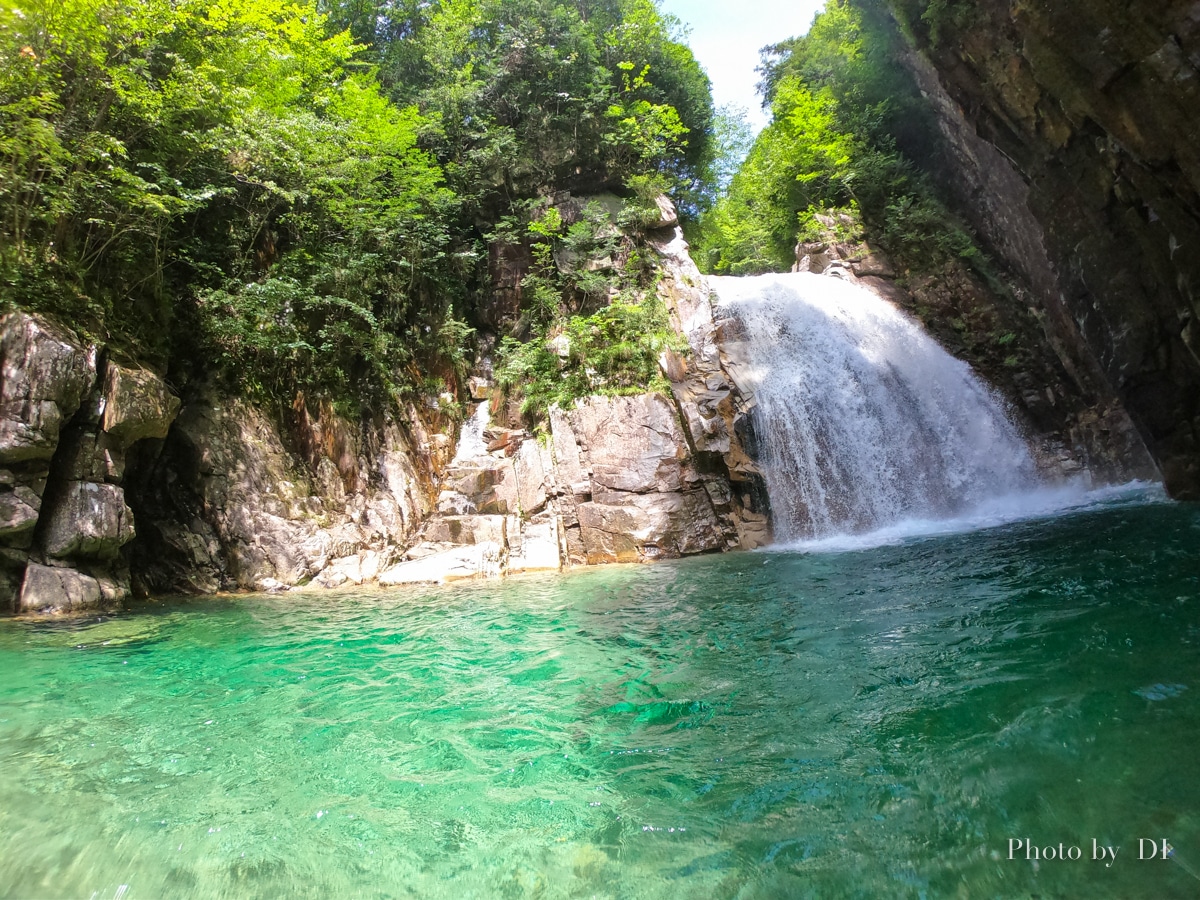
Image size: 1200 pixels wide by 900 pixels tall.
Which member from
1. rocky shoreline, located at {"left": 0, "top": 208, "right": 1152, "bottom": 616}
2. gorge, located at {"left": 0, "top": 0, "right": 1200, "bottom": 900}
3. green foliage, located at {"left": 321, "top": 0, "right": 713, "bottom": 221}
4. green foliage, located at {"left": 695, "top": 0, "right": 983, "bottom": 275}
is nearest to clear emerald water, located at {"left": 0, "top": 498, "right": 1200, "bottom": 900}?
gorge, located at {"left": 0, "top": 0, "right": 1200, "bottom": 900}

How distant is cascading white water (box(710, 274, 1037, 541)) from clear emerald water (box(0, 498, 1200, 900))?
6123 mm

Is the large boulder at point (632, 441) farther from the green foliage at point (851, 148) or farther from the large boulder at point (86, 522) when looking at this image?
the green foliage at point (851, 148)

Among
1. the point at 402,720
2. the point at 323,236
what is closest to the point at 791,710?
the point at 402,720

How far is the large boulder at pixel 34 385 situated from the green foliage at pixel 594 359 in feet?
27.1

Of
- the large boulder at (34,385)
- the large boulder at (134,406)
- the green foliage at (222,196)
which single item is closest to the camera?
the large boulder at (34,385)

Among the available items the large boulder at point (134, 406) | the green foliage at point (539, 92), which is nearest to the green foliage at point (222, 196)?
the large boulder at point (134, 406)

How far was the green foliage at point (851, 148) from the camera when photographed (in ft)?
56.1

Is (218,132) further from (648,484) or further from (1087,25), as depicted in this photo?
(1087,25)

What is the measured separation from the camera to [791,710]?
3600 millimetres

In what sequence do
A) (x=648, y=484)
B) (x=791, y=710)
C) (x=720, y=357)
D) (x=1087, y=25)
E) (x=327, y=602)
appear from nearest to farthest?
(x=791, y=710) → (x=1087, y=25) → (x=327, y=602) → (x=648, y=484) → (x=720, y=357)

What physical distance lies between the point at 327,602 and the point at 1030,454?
14.4 m

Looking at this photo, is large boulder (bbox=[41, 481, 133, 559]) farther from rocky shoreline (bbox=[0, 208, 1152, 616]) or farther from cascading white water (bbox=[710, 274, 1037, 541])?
cascading white water (bbox=[710, 274, 1037, 541])

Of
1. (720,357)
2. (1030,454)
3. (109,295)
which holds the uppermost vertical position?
(109,295)

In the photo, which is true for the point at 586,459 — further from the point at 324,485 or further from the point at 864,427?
the point at 864,427
